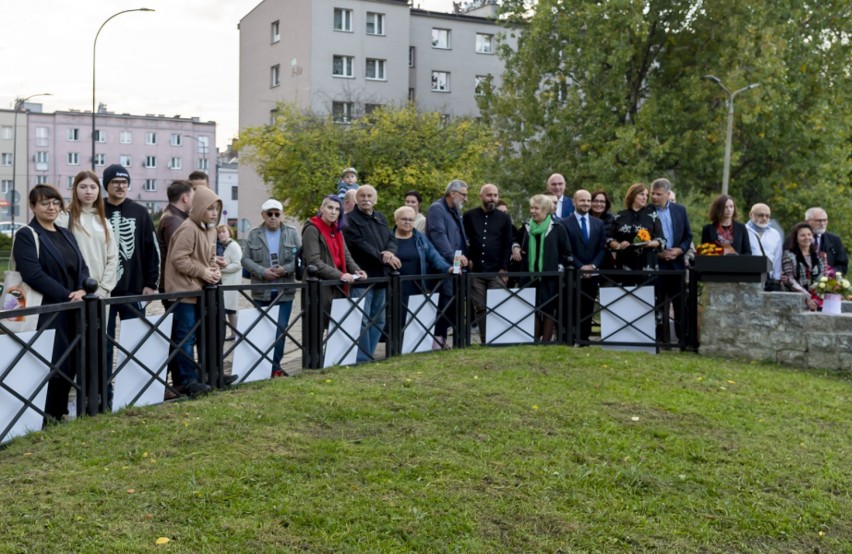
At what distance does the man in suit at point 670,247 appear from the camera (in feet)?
36.9

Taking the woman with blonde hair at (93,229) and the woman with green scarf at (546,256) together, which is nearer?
the woman with blonde hair at (93,229)

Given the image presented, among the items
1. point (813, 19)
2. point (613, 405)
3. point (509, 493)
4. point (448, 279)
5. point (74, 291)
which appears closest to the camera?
point (509, 493)

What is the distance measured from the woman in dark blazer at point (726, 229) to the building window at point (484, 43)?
43458 millimetres

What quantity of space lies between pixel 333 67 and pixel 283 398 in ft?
136

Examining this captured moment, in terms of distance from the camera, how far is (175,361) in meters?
7.98

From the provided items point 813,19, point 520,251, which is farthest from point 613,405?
point 813,19

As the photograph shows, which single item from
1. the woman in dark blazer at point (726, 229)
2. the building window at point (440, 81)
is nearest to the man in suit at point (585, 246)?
the woman in dark blazer at point (726, 229)

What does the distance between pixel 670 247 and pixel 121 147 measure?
285 ft

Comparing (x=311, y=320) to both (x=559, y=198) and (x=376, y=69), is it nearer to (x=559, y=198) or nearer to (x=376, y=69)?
(x=559, y=198)

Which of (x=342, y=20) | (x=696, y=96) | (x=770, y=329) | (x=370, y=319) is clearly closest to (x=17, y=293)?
(x=370, y=319)

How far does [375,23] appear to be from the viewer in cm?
4866

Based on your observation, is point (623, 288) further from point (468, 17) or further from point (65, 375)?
point (468, 17)

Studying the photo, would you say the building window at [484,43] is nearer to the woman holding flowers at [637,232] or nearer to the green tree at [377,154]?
the green tree at [377,154]

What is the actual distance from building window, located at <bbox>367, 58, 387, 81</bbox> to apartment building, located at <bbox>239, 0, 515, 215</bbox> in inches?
2.1
